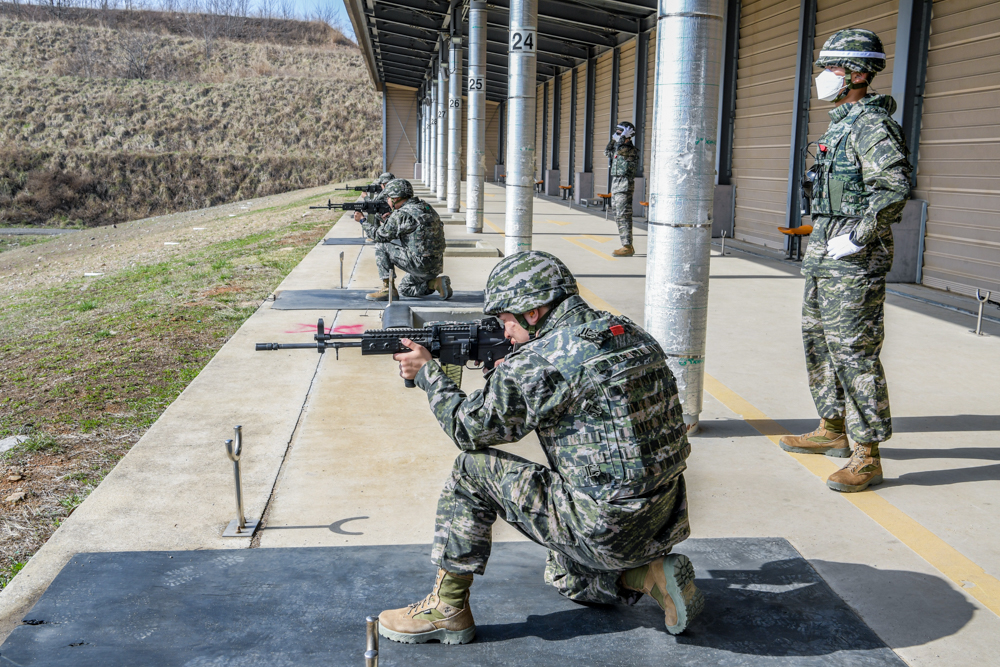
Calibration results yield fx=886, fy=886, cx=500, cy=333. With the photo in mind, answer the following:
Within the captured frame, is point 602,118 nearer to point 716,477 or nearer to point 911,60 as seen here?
point 911,60

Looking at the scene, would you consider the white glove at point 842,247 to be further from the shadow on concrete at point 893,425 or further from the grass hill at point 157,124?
the grass hill at point 157,124

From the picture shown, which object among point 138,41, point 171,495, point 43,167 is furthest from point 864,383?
point 138,41

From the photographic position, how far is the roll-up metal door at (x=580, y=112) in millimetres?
30172

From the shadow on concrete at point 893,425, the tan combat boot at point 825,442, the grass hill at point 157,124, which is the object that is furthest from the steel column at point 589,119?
the grass hill at point 157,124

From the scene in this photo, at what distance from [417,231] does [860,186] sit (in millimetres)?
5274

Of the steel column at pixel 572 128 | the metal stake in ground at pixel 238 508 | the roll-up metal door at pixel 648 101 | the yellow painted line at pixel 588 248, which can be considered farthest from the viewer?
the steel column at pixel 572 128

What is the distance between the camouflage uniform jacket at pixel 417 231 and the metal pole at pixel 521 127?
8.08ft

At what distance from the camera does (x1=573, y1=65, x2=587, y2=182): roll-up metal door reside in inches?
1188

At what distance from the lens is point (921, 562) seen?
3.79m

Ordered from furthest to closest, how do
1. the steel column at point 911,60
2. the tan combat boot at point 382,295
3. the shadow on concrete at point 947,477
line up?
1. the steel column at point 911,60
2. the tan combat boot at point 382,295
3. the shadow on concrete at point 947,477

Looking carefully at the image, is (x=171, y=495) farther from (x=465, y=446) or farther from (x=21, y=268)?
(x=21, y=268)

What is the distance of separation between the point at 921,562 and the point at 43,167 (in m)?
58.8

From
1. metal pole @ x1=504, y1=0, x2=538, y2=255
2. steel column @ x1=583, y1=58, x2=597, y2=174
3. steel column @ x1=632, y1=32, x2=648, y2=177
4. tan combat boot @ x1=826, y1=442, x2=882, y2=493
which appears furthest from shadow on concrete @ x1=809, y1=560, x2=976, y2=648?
steel column @ x1=583, y1=58, x2=597, y2=174

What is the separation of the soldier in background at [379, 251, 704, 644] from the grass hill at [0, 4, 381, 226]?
53.3m
